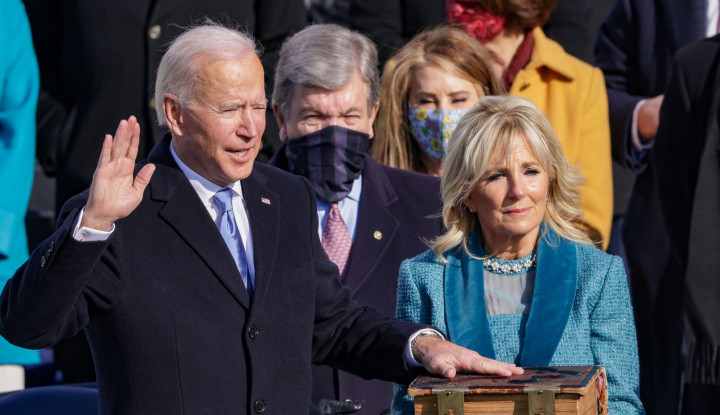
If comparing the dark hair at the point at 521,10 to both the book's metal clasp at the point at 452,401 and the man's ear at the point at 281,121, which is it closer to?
the man's ear at the point at 281,121

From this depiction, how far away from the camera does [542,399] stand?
10.5ft

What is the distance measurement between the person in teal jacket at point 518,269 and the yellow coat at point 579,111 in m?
1.48

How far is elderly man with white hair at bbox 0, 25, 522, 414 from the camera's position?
10.6 ft

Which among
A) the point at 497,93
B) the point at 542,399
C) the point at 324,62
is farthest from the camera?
the point at 497,93

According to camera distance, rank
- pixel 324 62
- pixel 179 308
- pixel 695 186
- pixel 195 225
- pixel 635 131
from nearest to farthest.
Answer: pixel 179 308
pixel 195 225
pixel 324 62
pixel 695 186
pixel 635 131

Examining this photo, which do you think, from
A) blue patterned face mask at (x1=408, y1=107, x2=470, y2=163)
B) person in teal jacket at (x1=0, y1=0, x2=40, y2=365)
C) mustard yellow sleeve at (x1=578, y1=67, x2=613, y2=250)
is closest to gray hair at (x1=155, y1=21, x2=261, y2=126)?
blue patterned face mask at (x1=408, y1=107, x2=470, y2=163)

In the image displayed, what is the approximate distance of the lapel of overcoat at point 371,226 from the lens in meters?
4.82

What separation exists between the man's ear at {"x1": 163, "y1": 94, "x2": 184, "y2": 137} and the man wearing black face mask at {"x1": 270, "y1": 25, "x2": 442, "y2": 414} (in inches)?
48.9

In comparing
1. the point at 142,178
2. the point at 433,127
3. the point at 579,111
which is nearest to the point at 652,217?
the point at 579,111

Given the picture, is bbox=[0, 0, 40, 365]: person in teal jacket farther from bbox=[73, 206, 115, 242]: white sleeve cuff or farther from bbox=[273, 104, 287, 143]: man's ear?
bbox=[73, 206, 115, 242]: white sleeve cuff

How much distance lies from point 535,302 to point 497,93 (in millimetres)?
1855

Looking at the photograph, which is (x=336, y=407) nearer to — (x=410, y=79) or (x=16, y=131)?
(x=410, y=79)

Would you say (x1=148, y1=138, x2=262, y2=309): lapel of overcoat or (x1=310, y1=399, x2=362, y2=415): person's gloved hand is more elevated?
(x1=148, y1=138, x2=262, y2=309): lapel of overcoat

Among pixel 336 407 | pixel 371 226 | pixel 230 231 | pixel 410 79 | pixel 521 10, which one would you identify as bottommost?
pixel 336 407
